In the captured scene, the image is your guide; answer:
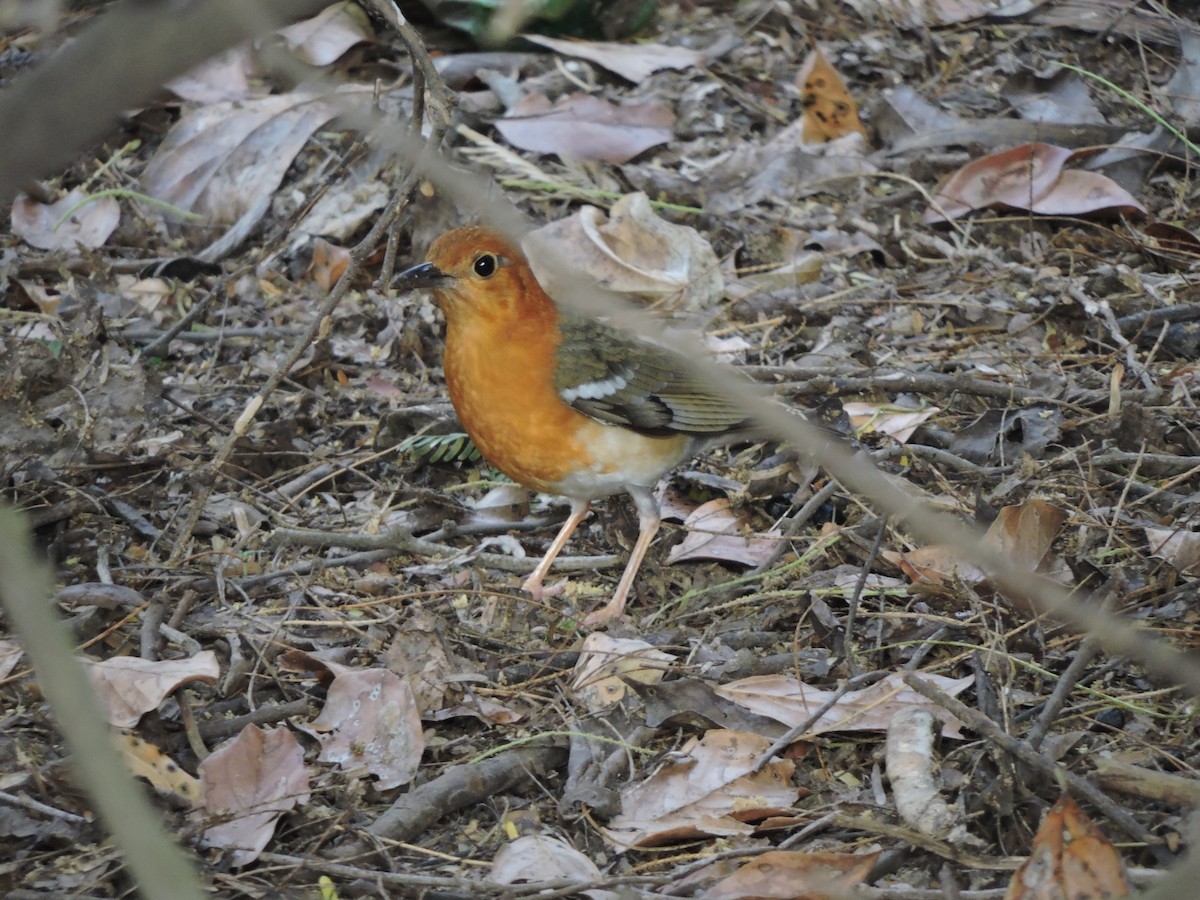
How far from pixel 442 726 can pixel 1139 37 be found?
6.61 m

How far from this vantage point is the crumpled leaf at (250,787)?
11.1ft

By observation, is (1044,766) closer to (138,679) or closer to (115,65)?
(138,679)

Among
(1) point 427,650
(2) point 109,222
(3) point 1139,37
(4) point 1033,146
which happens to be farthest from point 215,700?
(3) point 1139,37

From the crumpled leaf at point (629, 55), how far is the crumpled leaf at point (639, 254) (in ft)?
5.56

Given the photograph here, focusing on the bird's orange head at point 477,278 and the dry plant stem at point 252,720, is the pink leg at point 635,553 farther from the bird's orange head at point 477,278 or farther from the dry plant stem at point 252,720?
the dry plant stem at point 252,720

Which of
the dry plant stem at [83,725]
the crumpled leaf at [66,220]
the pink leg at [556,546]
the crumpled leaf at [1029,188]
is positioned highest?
the dry plant stem at [83,725]

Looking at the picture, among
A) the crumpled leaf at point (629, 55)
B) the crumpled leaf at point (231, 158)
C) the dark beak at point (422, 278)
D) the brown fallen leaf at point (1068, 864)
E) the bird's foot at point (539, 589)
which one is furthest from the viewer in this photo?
the crumpled leaf at point (629, 55)

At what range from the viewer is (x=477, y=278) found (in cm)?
499

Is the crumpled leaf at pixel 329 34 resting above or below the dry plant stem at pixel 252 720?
→ above

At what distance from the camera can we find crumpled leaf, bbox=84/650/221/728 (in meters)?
3.73

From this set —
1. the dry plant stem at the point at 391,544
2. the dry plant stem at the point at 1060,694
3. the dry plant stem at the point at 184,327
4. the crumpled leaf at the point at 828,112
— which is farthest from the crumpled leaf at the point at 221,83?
the dry plant stem at the point at 1060,694

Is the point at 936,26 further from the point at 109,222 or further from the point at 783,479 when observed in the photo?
the point at 109,222

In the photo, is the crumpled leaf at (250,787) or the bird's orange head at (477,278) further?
the bird's orange head at (477,278)

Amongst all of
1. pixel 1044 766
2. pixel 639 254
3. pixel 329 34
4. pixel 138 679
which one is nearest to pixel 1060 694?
pixel 1044 766
